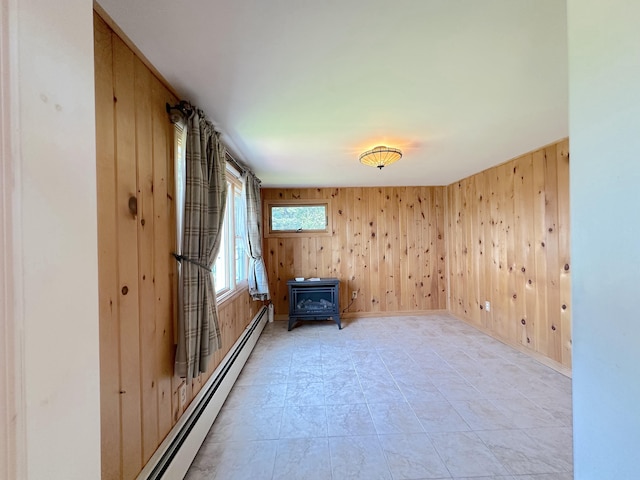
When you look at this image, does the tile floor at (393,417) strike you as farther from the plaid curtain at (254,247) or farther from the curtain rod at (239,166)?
the curtain rod at (239,166)

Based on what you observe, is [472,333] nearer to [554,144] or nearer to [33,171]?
[554,144]

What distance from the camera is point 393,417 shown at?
1.85m

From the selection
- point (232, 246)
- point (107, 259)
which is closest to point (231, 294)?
point (232, 246)

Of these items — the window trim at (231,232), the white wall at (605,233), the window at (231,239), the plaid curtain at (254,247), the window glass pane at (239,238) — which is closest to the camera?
the white wall at (605,233)

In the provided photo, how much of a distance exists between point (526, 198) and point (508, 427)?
2.26 m

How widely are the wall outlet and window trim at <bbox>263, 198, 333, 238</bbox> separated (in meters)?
2.93

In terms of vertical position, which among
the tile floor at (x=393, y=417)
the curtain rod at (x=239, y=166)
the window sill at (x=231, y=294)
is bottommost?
the tile floor at (x=393, y=417)

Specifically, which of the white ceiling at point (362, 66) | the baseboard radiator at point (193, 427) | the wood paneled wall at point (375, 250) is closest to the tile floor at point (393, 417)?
the baseboard radiator at point (193, 427)

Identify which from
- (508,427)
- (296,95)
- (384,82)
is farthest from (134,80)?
(508,427)

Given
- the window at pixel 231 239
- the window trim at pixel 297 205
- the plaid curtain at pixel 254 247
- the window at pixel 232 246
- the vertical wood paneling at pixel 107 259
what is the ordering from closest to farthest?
1. the vertical wood paneling at pixel 107 259
2. the window at pixel 231 239
3. the window at pixel 232 246
4. the plaid curtain at pixel 254 247
5. the window trim at pixel 297 205

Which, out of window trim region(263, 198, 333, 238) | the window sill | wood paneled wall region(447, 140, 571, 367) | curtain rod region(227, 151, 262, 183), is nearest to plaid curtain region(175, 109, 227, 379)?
the window sill

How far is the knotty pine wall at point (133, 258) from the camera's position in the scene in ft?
3.19

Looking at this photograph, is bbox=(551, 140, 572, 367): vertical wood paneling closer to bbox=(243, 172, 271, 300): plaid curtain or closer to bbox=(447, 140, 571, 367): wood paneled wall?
bbox=(447, 140, 571, 367): wood paneled wall

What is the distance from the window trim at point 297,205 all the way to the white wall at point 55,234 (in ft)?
12.7
